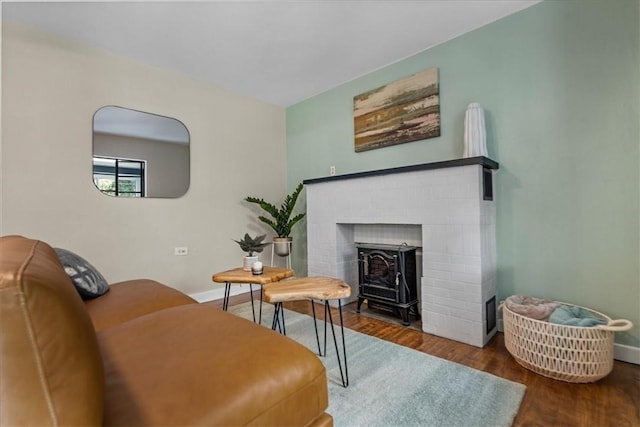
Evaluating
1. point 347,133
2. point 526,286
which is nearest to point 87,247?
point 347,133

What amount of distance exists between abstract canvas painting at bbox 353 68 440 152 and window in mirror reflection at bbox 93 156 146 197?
228cm

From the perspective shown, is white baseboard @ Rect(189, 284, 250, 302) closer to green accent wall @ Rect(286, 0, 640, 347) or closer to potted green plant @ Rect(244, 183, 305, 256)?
potted green plant @ Rect(244, 183, 305, 256)

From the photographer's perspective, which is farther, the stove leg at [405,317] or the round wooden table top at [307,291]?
the stove leg at [405,317]

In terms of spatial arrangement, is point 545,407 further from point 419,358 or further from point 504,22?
point 504,22

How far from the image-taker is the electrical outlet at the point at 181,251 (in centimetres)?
308

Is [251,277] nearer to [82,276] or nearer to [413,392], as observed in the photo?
[82,276]

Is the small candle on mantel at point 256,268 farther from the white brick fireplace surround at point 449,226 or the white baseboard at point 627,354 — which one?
the white baseboard at point 627,354

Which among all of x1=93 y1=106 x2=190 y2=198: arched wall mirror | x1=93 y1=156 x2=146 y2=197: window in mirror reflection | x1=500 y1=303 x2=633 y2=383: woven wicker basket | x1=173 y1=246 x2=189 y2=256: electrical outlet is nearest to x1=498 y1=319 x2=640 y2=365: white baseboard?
x1=500 y1=303 x2=633 y2=383: woven wicker basket

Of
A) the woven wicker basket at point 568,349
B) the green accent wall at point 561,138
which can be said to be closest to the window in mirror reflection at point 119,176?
the green accent wall at point 561,138

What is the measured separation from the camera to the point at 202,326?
3.79 ft

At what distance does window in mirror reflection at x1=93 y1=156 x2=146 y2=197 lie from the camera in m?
2.65

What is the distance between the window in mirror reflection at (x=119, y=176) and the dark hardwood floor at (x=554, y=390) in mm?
2665

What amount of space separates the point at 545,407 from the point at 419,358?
0.65 meters

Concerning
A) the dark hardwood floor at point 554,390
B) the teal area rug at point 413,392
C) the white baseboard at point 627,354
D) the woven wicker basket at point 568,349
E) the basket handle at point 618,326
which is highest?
the basket handle at point 618,326
